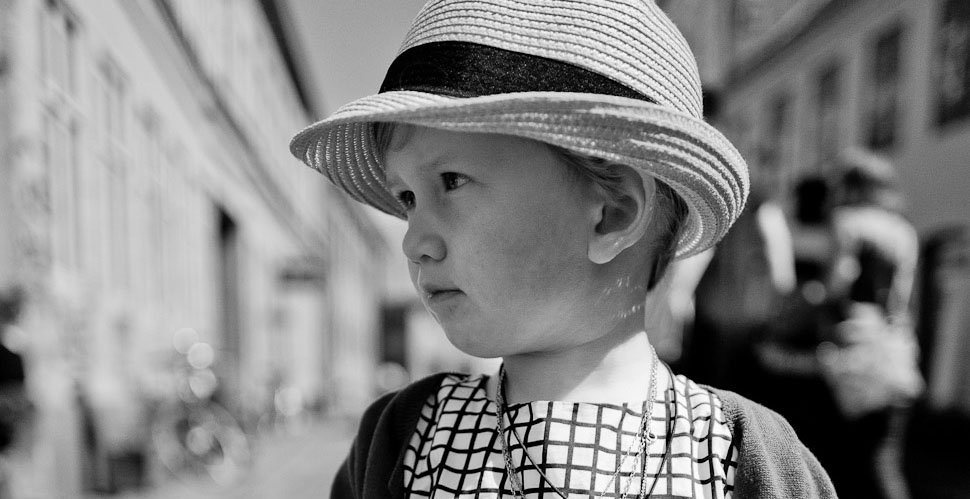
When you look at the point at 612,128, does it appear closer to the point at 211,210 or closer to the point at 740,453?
the point at 740,453

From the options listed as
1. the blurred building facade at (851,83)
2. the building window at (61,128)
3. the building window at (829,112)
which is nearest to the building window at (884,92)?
the blurred building facade at (851,83)

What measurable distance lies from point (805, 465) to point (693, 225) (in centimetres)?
35

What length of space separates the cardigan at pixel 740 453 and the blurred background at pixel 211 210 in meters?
0.42

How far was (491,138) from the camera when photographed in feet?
3.24

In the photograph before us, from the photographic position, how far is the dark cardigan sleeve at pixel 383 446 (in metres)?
1.14

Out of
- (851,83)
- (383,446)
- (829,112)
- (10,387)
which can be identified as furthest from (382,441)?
(829,112)

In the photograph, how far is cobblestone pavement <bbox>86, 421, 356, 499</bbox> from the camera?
5992 mm

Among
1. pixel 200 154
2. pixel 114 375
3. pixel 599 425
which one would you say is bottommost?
pixel 114 375

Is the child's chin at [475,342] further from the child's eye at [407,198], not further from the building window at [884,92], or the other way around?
the building window at [884,92]

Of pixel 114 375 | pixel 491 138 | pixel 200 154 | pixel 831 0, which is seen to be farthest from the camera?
pixel 831 0

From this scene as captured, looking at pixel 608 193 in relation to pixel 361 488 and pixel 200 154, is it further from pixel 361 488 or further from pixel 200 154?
pixel 200 154

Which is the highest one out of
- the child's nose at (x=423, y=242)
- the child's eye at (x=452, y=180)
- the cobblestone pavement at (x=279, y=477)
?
the child's eye at (x=452, y=180)

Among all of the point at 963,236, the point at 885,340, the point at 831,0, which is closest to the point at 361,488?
the point at 885,340

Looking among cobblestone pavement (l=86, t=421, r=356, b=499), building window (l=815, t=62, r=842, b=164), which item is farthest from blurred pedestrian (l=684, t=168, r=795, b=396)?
building window (l=815, t=62, r=842, b=164)
